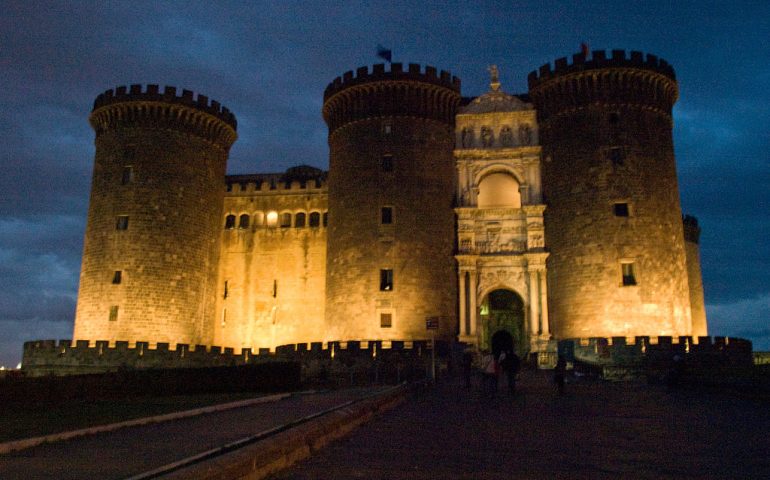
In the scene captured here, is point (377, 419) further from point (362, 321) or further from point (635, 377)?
point (362, 321)

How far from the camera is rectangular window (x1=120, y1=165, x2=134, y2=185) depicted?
118 feet

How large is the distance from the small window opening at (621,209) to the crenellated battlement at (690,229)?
1332 cm

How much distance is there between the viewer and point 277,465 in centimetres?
702

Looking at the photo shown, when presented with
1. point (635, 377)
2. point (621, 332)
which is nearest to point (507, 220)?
point (621, 332)

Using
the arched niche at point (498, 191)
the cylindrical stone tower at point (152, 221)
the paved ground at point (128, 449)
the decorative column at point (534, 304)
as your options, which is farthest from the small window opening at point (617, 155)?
the paved ground at point (128, 449)

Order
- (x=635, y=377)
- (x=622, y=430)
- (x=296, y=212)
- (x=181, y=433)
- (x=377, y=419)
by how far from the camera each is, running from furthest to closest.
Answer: (x=296, y=212) → (x=635, y=377) → (x=377, y=419) → (x=622, y=430) → (x=181, y=433)

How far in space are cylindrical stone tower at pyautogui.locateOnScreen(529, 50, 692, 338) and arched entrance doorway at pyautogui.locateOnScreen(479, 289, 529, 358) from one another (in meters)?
4.43

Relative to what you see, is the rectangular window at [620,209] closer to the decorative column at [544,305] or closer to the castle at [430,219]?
the castle at [430,219]

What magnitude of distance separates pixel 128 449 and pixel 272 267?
105 feet

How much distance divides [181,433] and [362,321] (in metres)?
23.5

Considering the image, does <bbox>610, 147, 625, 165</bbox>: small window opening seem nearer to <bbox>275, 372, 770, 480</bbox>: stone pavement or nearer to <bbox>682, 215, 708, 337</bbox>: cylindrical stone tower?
<bbox>682, 215, 708, 337</bbox>: cylindrical stone tower

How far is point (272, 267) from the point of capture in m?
39.4

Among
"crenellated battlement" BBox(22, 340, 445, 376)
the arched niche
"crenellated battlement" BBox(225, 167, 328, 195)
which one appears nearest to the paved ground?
"crenellated battlement" BBox(22, 340, 445, 376)

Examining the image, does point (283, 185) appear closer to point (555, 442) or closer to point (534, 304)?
point (534, 304)
